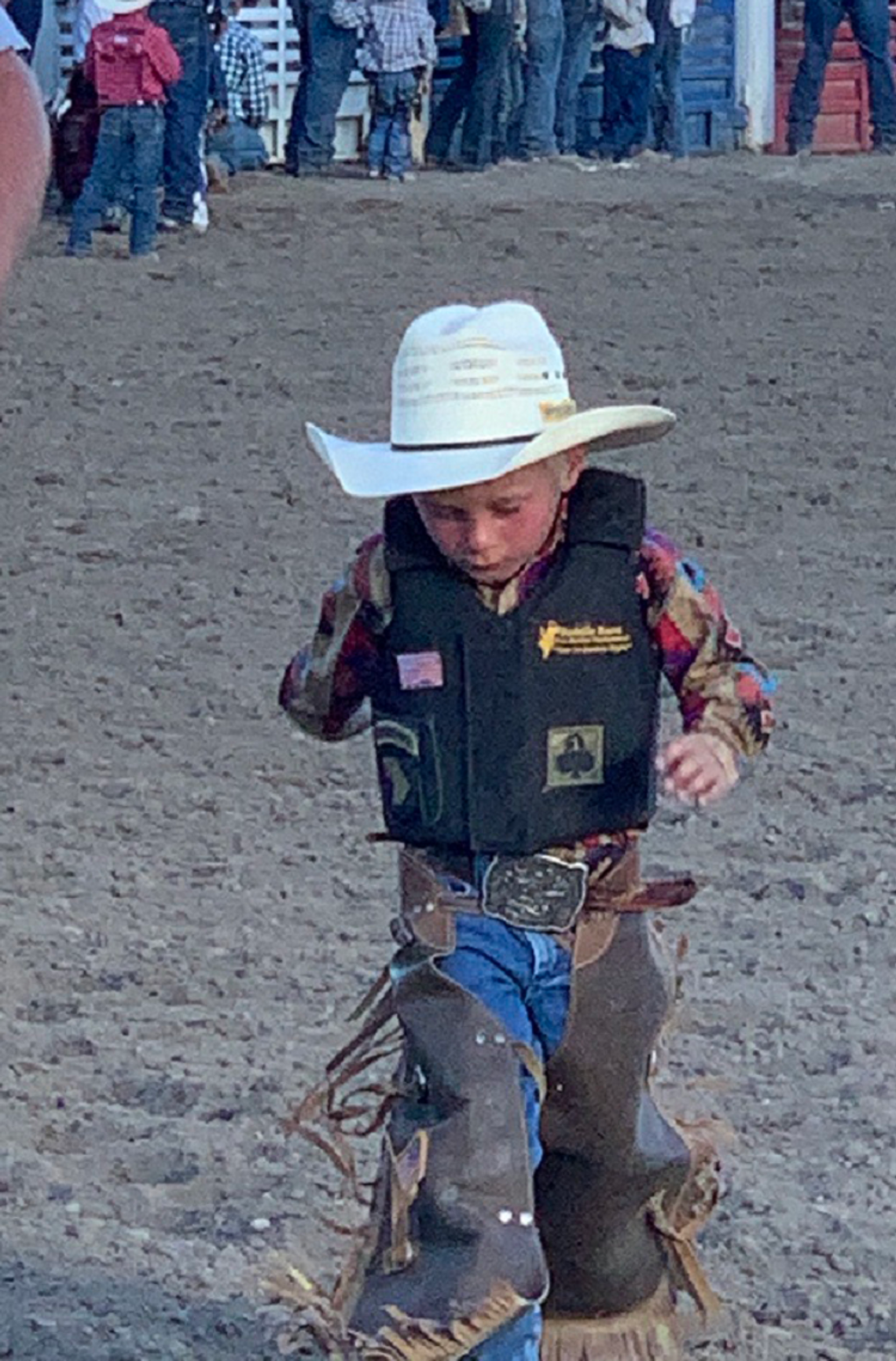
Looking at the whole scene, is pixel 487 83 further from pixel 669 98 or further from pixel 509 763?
pixel 509 763

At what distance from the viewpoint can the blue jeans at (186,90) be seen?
13852mm

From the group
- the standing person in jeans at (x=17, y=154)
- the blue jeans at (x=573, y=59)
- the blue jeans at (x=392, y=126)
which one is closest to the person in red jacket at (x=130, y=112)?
the blue jeans at (x=392, y=126)

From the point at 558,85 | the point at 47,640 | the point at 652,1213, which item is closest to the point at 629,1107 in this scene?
the point at 652,1213

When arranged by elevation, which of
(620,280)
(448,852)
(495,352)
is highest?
(495,352)

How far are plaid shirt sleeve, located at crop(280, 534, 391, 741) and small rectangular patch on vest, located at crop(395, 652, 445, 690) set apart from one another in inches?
2.7

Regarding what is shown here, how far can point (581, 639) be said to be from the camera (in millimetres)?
3367

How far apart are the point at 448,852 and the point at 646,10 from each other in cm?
1516

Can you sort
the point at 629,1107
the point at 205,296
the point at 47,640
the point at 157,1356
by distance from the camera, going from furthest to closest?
the point at 205,296, the point at 47,640, the point at 157,1356, the point at 629,1107

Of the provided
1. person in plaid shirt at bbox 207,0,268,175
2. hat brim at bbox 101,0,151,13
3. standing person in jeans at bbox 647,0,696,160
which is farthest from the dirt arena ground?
standing person in jeans at bbox 647,0,696,160

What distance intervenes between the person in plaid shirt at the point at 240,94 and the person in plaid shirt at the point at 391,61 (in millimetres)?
578

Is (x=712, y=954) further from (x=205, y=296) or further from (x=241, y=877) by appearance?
(x=205, y=296)

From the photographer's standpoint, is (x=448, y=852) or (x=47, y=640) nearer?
(x=448, y=852)

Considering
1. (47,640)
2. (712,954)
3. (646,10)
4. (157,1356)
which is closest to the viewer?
(157,1356)

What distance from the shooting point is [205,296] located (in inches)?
496
